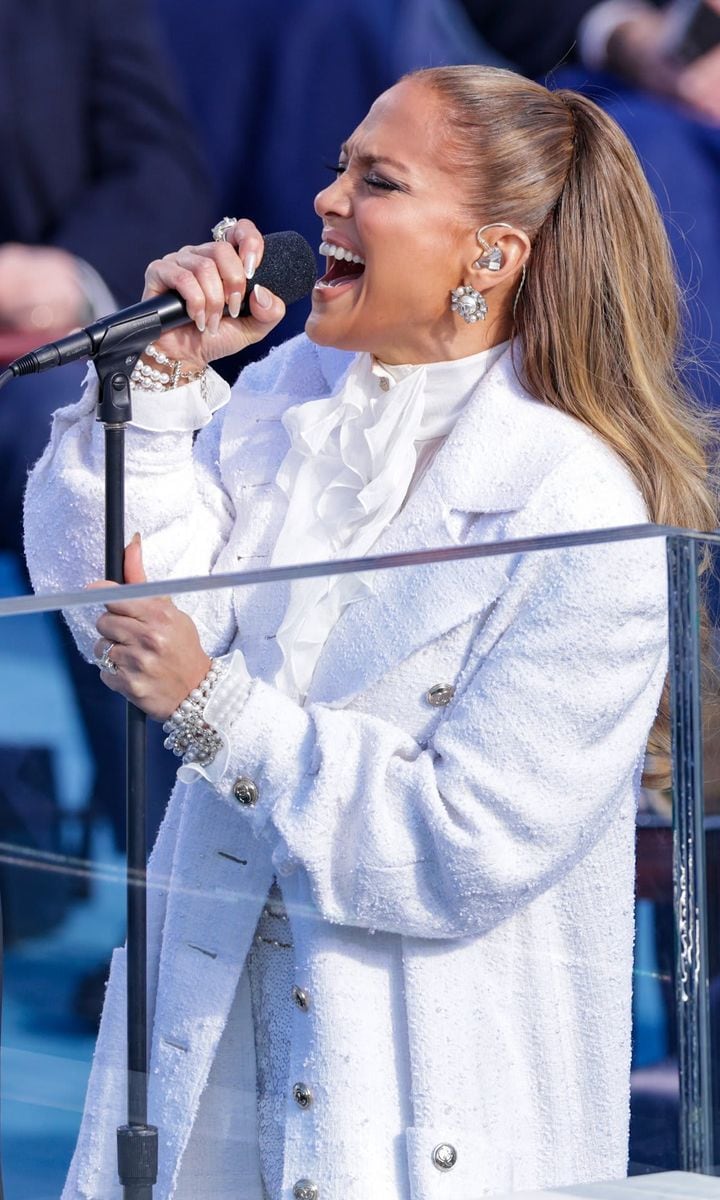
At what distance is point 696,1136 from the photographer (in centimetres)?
115

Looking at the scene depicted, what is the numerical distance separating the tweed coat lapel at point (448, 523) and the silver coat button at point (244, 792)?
5.5 inches

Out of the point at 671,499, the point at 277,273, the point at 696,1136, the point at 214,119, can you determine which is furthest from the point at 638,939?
the point at 214,119

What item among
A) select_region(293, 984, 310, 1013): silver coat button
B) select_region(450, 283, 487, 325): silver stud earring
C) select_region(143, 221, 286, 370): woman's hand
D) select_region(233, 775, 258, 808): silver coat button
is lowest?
select_region(293, 984, 310, 1013): silver coat button

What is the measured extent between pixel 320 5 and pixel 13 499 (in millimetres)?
981

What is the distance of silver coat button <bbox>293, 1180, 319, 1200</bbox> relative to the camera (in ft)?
3.86

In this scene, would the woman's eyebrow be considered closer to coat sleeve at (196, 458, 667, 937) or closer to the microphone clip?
the microphone clip

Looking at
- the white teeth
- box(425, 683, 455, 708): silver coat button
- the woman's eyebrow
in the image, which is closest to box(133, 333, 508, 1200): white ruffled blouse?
the white teeth

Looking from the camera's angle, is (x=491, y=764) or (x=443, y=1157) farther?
(x=491, y=764)

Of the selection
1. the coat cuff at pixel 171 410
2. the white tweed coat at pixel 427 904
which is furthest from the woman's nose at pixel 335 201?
the white tweed coat at pixel 427 904

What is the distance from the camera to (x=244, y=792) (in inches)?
50.6

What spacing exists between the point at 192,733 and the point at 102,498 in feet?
1.88

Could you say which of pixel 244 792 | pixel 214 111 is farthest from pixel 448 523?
pixel 214 111

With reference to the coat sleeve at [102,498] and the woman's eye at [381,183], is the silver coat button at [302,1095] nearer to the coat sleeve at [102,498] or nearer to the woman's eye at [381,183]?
the coat sleeve at [102,498]

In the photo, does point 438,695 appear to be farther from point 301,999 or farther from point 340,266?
point 340,266
